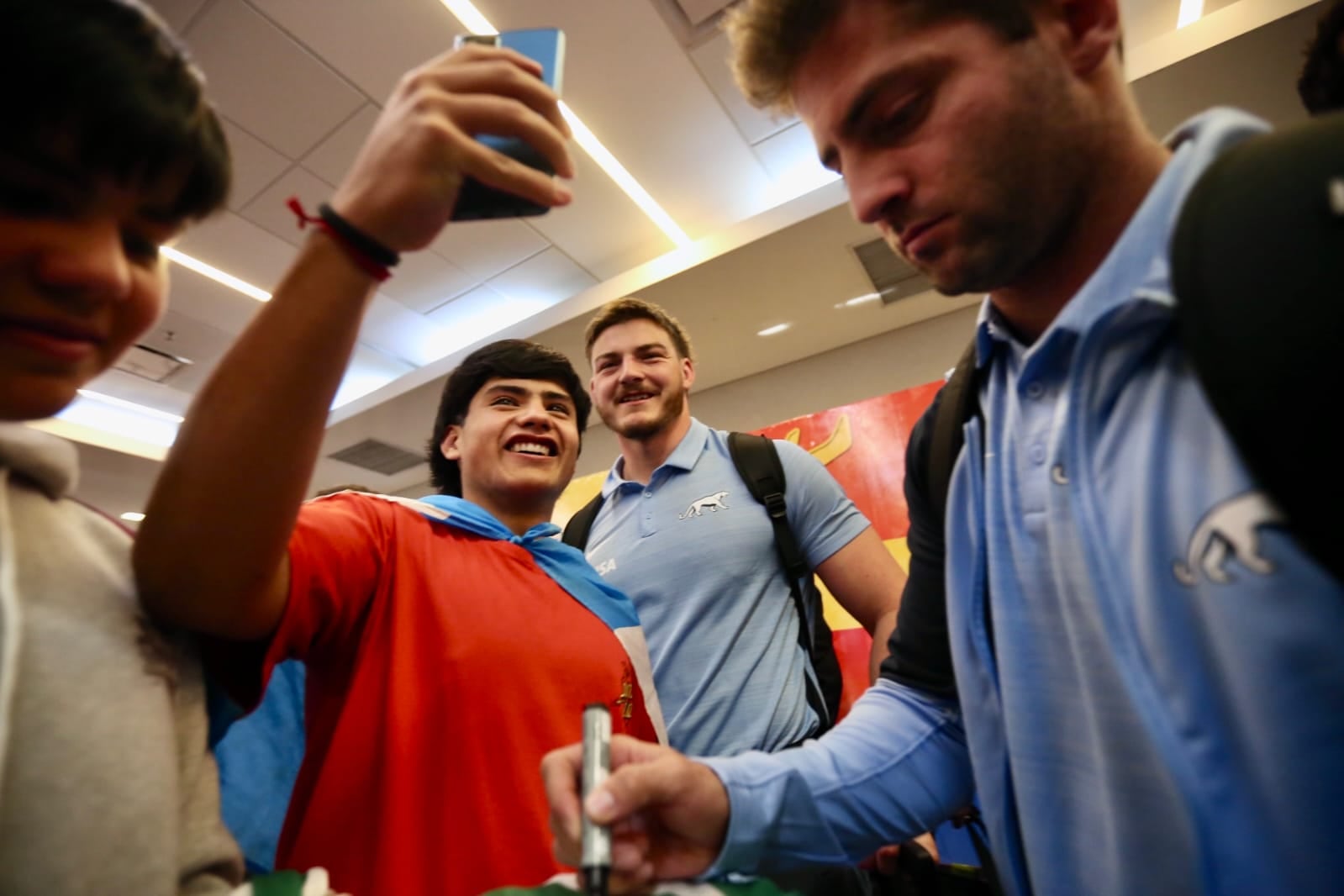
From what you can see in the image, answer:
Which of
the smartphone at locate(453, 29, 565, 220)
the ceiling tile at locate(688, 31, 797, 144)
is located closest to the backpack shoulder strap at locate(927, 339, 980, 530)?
the smartphone at locate(453, 29, 565, 220)

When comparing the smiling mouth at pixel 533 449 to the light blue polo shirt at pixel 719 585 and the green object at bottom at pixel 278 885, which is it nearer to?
the light blue polo shirt at pixel 719 585

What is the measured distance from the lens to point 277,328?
44 centimetres

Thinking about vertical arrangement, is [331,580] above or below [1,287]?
below

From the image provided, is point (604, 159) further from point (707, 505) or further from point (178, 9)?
point (707, 505)

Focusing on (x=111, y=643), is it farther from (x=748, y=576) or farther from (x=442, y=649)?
(x=748, y=576)

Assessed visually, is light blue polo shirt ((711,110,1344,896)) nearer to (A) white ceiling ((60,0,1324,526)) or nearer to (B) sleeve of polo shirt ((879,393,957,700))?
(B) sleeve of polo shirt ((879,393,957,700))

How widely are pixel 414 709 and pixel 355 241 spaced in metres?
0.59

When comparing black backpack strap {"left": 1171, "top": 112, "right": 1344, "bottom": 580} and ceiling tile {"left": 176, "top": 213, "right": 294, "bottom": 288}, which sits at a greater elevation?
ceiling tile {"left": 176, "top": 213, "right": 294, "bottom": 288}

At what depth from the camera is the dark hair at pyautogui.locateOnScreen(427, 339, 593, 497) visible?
4.80ft

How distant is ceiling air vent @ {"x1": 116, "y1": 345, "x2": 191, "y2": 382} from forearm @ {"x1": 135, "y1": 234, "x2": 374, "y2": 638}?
192 inches

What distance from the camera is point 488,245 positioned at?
348cm

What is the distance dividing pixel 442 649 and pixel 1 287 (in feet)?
1.98

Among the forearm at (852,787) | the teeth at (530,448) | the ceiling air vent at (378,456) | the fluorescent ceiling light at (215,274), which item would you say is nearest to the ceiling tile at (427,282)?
the fluorescent ceiling light at (215,274)

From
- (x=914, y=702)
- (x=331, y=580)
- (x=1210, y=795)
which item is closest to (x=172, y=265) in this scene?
(x=331, y=580)
